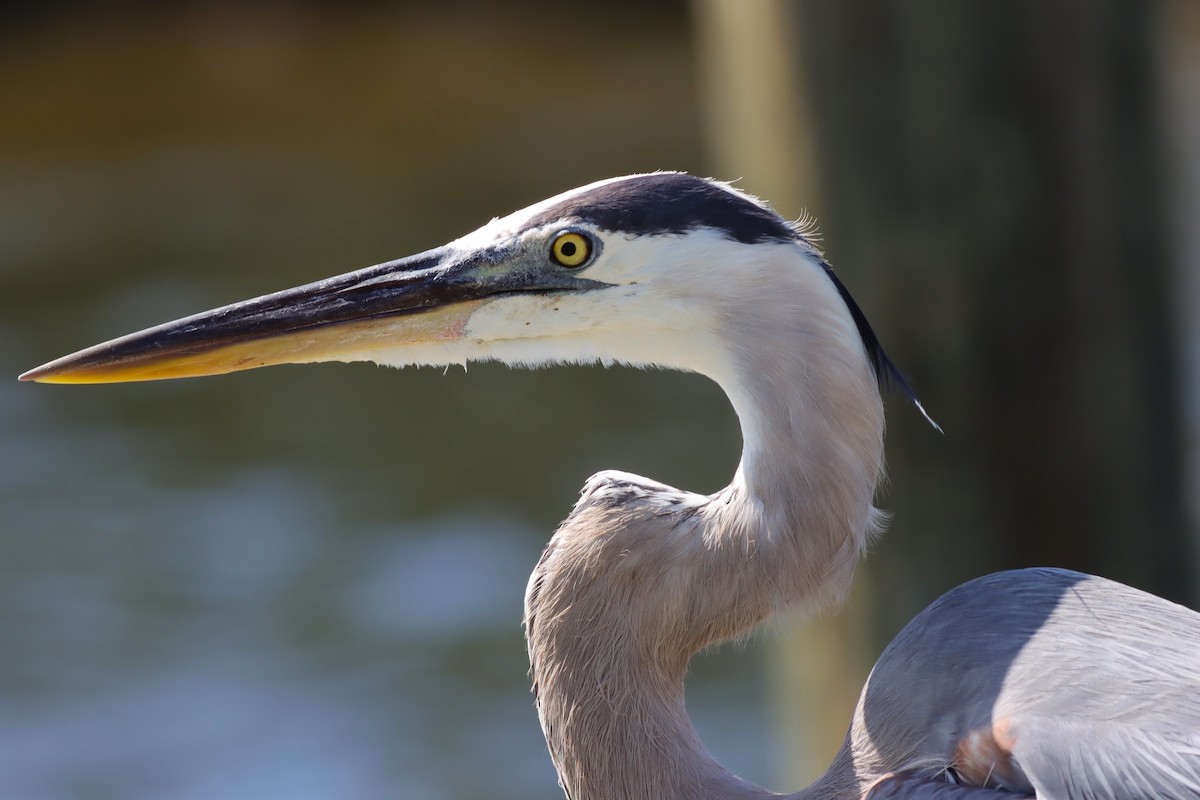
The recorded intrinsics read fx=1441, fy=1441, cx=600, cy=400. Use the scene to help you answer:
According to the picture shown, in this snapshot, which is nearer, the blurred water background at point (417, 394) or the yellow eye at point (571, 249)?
the yellow eye at point (571, 249)

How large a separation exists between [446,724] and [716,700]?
102 cm

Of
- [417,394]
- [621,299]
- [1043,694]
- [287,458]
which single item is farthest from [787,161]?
[417,394]

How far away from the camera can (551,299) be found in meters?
1.81

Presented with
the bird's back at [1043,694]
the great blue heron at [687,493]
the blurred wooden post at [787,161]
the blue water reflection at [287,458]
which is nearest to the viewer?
the bird's back at [1043,694]

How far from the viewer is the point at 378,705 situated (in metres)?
5.41

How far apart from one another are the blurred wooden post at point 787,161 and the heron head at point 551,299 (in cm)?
88

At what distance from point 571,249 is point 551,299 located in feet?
0.23

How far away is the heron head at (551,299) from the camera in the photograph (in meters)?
1.77

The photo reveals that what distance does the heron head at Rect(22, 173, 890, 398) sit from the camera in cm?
177

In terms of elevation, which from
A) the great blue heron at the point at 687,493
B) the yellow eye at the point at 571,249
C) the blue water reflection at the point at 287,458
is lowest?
the blue water reflection at the point at 287,458

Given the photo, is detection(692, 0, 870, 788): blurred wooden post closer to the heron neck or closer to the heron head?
the heron neck

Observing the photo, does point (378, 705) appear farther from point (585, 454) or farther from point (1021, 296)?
point (1021, 296)

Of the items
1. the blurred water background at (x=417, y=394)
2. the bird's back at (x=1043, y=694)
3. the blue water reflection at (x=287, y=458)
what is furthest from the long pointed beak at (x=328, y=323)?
the blue water reflection at (x=287, y=458)

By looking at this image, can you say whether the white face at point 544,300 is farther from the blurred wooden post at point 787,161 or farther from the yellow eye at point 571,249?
the blurred wooden post at point 787,161
